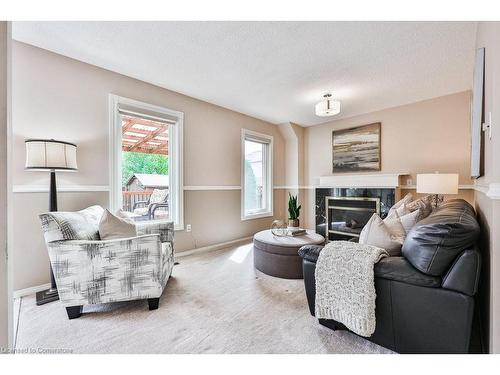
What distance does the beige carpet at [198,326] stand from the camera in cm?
143

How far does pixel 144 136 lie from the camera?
3123 millimetres

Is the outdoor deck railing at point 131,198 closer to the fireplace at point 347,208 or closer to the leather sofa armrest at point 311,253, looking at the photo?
the leather sofa armrest at point 311,253

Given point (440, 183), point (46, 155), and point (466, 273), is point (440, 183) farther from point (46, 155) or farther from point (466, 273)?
point (46, 155)

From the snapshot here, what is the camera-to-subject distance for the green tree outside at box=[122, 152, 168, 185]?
2.90 meters

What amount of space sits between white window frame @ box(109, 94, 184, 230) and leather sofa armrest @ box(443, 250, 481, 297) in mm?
2896

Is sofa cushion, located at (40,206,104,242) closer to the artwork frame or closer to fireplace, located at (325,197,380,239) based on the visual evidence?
fireplace, located at (325,197,380,239)

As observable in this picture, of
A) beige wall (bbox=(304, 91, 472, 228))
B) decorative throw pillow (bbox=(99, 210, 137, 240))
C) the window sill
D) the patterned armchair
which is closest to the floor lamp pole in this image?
the patterned armchair

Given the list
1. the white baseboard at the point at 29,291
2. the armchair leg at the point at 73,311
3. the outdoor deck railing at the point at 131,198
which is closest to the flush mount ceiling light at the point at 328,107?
the outdoor deck railing at the point at 131,198

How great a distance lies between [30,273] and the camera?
7.17 ft

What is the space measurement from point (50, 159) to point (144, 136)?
4.21ft

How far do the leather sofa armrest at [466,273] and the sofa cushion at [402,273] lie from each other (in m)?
0.07
